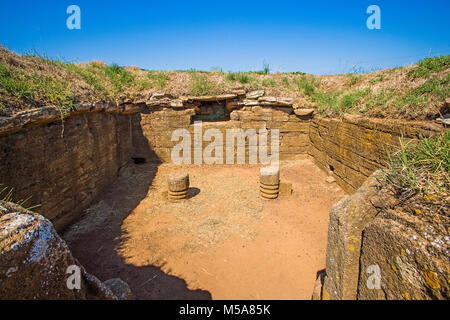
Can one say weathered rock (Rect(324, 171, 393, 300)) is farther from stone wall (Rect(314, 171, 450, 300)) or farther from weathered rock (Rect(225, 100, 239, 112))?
weathered rock (Rect(225, 100, 239, 112))

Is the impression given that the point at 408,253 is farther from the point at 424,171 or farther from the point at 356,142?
the point at 356,142

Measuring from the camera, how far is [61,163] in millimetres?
5207

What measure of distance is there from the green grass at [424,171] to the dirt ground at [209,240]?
8.10ft

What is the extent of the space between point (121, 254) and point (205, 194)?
3.23m

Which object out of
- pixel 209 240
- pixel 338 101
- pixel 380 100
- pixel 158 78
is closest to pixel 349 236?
pixel 209 240

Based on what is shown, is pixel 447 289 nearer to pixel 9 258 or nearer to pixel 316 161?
pixel 9 258

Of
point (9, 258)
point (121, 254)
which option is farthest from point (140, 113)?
point (9, 258)

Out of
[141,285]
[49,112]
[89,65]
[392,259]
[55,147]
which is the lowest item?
[141,285]

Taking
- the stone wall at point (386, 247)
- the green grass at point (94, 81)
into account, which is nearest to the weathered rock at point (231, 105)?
the green grass at point (94, 81)

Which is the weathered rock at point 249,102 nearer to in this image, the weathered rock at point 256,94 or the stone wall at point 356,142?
the weathered rock at point 256,94

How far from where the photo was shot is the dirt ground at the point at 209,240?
385 centimetres

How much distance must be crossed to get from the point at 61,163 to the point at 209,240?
3.95m

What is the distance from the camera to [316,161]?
926cm

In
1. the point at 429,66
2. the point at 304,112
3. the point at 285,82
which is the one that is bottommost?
the point at 304,112
